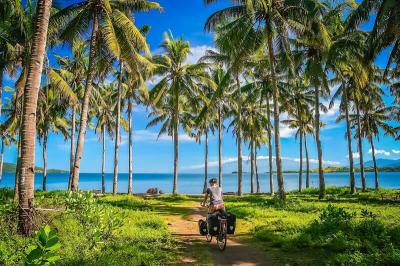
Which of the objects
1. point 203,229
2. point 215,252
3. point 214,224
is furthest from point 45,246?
point 203,229

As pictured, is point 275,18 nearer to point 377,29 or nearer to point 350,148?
point 377,29

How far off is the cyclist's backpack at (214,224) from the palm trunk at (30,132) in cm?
475

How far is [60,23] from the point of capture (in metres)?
17.4

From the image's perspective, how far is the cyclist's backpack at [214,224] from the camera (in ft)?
34.9

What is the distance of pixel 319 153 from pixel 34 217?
22637 millimetres

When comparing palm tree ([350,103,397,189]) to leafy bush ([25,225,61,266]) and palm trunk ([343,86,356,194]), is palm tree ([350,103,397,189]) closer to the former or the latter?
palm trunk ([343,86,356,194])

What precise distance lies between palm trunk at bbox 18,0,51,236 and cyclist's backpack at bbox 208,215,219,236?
475 cm

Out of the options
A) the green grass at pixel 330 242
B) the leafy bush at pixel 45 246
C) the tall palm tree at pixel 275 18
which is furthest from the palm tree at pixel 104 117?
the leafy bush at pixel 45 246

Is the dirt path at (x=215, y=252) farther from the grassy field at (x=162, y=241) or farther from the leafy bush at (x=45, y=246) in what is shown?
the leafy bush at (x=45, y=246)

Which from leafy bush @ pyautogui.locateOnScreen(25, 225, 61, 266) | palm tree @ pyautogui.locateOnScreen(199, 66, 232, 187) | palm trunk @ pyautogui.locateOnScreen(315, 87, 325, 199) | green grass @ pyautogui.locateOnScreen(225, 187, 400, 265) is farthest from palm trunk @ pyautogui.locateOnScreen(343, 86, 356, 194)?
leafy bush @ pyautogui.locateOnScreen(25, 225, 61, 266)

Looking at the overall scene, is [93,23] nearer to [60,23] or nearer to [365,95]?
[60,23]

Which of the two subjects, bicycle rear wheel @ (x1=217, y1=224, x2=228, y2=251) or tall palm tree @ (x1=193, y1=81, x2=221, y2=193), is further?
tall palm tree @ (x1=193, y1=81, x2=221, y2=193)

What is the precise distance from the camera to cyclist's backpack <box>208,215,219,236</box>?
10.6m

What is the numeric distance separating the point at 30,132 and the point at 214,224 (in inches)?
219
